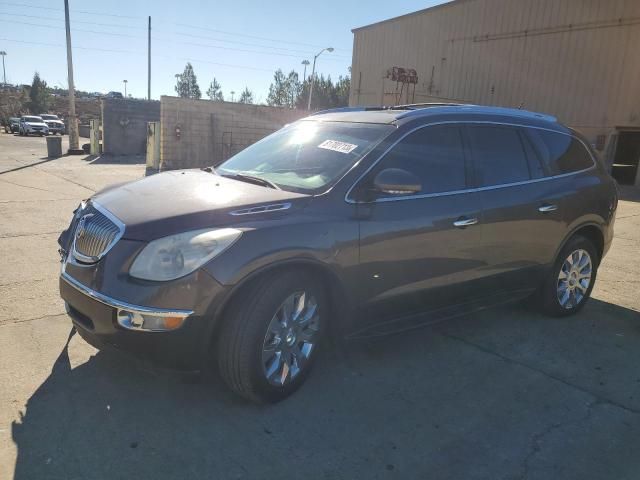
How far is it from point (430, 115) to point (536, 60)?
19.0 m

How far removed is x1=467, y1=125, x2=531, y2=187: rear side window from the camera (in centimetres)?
404

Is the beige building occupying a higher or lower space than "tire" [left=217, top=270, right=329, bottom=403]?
higher

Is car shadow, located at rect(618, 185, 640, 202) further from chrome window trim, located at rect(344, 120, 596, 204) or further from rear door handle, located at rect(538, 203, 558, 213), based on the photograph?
rear door handle, located at rect(538, 203, 558, 213)

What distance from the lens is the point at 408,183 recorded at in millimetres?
3254

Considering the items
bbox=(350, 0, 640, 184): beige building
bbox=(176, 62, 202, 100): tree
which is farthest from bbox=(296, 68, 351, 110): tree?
bbox=(350, 0, 640, 184): beige building

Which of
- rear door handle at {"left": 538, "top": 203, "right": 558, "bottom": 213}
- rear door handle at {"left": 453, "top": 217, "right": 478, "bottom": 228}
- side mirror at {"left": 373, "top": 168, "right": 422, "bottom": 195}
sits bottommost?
rear door handle at {"left": 453, "top": 217, "right": 478, "bottom": 228}

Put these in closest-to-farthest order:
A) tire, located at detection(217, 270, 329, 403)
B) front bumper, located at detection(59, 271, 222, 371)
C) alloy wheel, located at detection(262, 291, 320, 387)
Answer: front bumper, located at detection(59, 271, 222, 371) → tire, located at detection(217, 270, 329, 403) → alloy wheel, located at detection(262, 291, 320, 387)

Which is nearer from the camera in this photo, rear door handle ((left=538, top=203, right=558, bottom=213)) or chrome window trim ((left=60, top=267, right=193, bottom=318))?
chrome window trim ((left=60, top=267, right=193, bottom=318))

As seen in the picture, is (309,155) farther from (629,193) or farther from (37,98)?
(37,98)

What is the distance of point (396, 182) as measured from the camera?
324cm

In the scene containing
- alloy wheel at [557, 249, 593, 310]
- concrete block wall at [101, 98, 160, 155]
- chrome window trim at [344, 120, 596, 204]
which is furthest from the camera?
concrete block wall at [101, 98, 160, 155]

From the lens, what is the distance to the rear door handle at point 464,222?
147 inches

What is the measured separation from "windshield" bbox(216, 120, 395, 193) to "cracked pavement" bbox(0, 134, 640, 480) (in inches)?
52.7

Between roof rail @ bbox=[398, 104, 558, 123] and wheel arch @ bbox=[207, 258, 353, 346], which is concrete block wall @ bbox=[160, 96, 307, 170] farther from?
wheel arch @ bbox=[207, 258, 353, 346]
